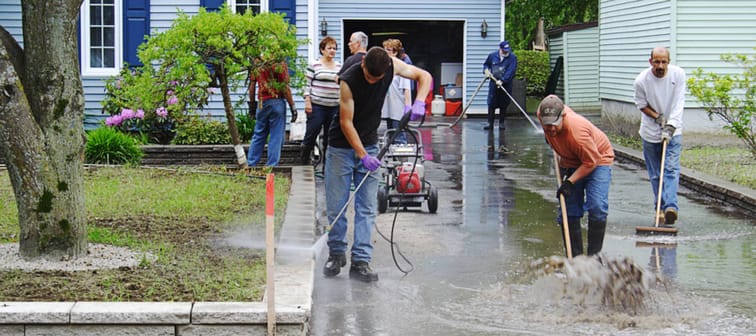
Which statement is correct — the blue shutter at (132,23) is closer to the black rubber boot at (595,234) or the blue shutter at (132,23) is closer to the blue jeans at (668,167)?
the blue jeans at (668,167)

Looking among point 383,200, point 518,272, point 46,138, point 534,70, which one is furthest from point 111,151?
point 534,70

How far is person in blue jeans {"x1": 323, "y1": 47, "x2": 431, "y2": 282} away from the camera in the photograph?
27.1 feet

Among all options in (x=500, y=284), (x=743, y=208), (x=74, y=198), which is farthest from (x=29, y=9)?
(x=743, y=208)

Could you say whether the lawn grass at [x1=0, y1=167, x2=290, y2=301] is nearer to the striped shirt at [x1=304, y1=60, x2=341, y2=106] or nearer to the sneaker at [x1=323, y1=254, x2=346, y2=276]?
the sneaker at [x1=323, y1=254, x2=346, y2=276]

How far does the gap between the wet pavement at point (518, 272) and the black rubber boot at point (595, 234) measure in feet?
1.51

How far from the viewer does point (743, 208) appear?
1209cm

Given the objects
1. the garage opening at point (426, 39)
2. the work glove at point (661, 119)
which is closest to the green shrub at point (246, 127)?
the work glove at point (661, 119)

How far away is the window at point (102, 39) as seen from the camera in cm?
2005

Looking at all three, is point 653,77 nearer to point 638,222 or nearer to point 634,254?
point 638,222

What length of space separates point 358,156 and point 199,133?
892cm

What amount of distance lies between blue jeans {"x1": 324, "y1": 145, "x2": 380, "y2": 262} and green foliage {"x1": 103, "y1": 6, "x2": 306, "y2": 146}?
16.5 ft

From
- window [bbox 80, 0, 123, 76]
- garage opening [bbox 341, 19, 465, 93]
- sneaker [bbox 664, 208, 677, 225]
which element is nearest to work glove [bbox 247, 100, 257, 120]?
window [bbox 80, 0, 123, 76]

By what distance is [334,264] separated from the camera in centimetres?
851

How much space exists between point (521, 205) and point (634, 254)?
2.85 metres
